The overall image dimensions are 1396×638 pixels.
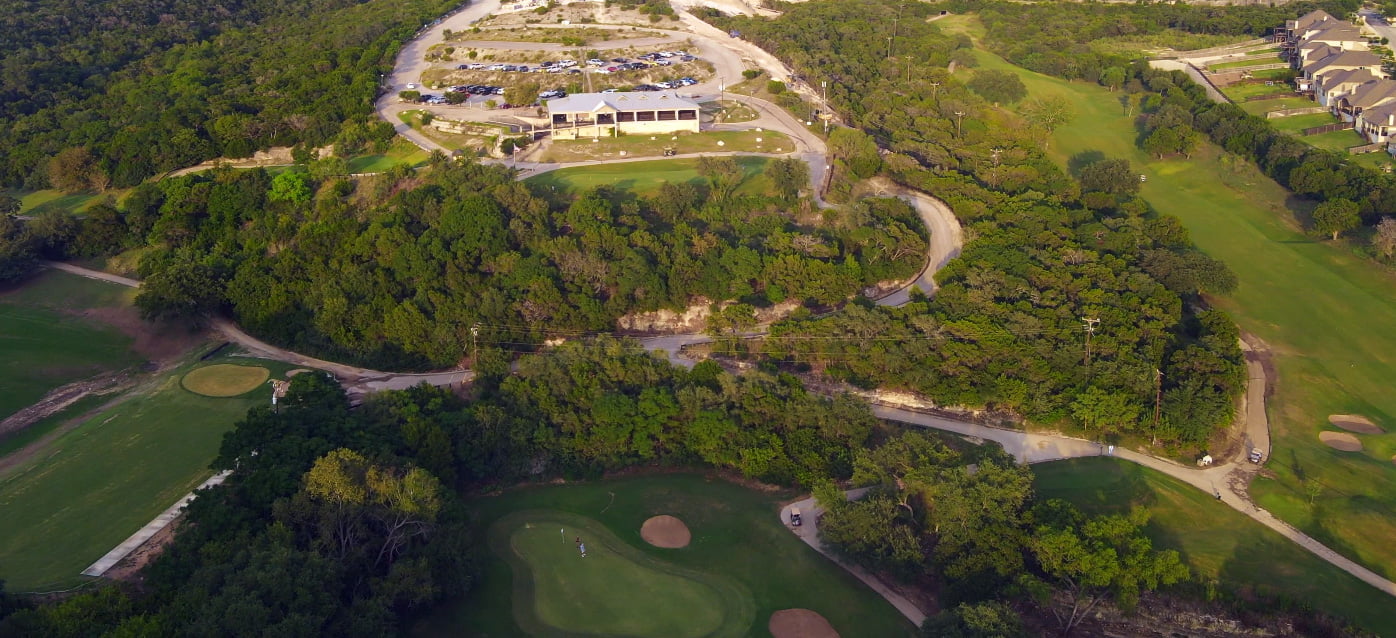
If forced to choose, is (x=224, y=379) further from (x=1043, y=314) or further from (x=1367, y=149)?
(x=1367, y=149)

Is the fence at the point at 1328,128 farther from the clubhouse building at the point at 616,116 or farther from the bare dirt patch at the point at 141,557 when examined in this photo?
the bare dirt patch at the point at 141,557

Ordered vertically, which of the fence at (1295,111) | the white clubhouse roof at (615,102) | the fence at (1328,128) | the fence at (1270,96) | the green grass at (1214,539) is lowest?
the green grass at (1214,539)

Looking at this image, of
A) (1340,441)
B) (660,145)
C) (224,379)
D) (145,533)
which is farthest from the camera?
(660,145)

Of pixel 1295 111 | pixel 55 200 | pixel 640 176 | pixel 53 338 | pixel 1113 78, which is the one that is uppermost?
pixel 1113 78

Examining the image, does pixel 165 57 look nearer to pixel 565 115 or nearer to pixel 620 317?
pixel 565 115

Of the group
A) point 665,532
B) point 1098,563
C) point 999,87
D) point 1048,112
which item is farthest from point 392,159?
point 1098,563

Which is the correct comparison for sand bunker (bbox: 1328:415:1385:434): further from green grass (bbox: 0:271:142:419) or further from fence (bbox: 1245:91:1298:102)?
green grass (bbox: 0:271:142:419)

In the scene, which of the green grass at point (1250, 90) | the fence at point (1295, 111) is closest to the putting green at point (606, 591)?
the fence at point (1295, 111)
